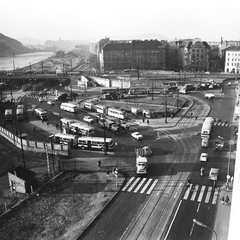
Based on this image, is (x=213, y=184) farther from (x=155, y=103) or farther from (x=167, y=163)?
(x=155, y=103)

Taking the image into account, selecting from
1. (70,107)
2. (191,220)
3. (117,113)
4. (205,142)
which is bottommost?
(191,220)

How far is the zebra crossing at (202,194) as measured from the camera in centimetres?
2645

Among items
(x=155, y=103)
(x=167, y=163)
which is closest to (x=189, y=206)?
(x=167, y=163)

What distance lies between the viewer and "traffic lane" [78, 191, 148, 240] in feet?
73.0

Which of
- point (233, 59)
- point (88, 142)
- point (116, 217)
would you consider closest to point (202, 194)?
point (116, 217)

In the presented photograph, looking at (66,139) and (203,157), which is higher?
(66,139)

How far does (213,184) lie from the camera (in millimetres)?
29125

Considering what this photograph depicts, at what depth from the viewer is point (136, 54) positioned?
129 meters

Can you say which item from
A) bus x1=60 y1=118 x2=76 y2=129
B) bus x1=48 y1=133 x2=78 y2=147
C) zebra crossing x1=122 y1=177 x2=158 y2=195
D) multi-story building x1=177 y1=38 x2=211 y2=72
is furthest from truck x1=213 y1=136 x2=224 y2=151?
multi-story building x1=177 y1=38 x2=211 y2=72

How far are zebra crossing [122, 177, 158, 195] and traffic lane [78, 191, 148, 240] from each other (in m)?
0.75

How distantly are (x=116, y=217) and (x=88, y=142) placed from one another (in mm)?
16123

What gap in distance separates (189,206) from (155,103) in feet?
140

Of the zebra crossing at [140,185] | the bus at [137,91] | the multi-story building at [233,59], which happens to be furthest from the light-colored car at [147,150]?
the multi-story building at [233,59]

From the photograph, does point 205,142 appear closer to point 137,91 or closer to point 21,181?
point 21,181
